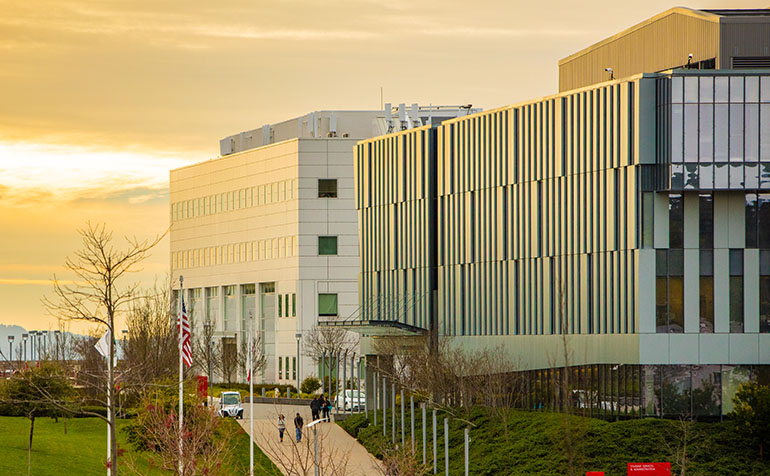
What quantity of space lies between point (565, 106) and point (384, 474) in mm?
24413

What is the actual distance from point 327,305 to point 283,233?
28.7 ft

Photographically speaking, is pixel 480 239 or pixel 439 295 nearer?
pixel 480 239

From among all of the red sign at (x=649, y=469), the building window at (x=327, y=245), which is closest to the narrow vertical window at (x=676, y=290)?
the red sign at (x=649, y=469)

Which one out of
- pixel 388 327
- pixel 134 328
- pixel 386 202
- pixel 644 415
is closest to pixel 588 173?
pixel 644 415

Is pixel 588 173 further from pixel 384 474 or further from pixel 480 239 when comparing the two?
pixel 384 474

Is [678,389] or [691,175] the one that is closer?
[691,175]

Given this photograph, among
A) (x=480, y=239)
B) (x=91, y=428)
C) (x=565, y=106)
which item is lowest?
(x=91, y=428)

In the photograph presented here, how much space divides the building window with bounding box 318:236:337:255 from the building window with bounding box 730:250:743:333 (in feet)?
A: 242

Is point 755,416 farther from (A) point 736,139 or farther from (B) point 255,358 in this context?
(B) point 255,358

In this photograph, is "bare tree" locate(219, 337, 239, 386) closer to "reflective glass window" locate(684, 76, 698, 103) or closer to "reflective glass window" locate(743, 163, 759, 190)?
"reflective glass window" locate(684, 76, 698, 103)

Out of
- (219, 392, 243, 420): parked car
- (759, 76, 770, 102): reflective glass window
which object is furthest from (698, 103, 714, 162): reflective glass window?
(219, 392, 243, 420): parked car

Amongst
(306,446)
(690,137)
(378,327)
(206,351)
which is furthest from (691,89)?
(206,351)

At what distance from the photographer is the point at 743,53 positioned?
59.4m

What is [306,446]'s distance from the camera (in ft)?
183
